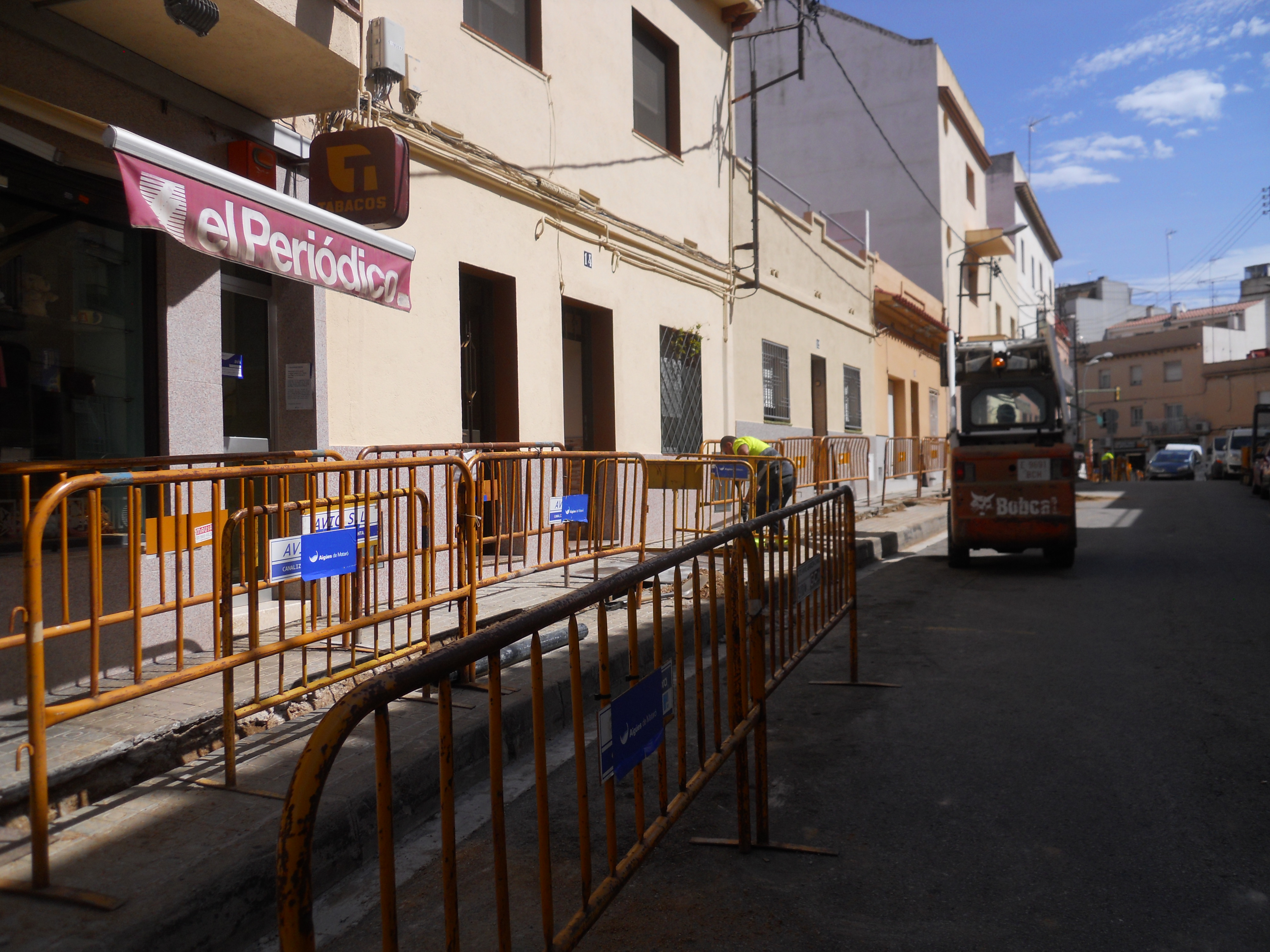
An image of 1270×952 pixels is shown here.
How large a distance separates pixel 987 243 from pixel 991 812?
31.1 metres

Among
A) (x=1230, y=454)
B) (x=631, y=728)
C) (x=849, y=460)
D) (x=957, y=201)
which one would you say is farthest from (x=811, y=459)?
(x=1230, y=454)

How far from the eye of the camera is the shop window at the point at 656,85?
1221 cm

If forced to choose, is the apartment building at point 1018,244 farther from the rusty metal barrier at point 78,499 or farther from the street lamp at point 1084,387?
the rusty metal barrier at point 78,499

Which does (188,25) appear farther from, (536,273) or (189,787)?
(536,273)

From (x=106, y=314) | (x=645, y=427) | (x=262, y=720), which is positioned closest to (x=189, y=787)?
(x=262, y=720)

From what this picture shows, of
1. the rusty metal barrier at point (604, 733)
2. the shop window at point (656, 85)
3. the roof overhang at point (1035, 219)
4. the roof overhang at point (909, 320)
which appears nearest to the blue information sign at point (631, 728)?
the rusty metal barrier at point (604, 733)

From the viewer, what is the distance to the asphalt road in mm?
2896

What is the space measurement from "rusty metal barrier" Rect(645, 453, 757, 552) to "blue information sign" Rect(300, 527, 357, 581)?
4.06 metres

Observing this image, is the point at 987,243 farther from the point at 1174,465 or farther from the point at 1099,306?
the point at 1099,306

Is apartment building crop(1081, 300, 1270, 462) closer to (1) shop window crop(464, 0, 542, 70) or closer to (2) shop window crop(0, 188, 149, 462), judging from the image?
(1) shop window crop(464, 0, 542, 70)

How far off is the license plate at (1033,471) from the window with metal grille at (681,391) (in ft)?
14.4

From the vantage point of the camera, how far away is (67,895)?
9.06 feet

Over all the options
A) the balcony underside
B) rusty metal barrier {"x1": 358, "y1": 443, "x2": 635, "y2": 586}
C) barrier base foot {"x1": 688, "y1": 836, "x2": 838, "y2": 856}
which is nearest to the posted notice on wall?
rusty metal barrier {"x1": 358, "y1": 443, "x2": 635, "y2": 586}

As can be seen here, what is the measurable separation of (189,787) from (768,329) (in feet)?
45.3
